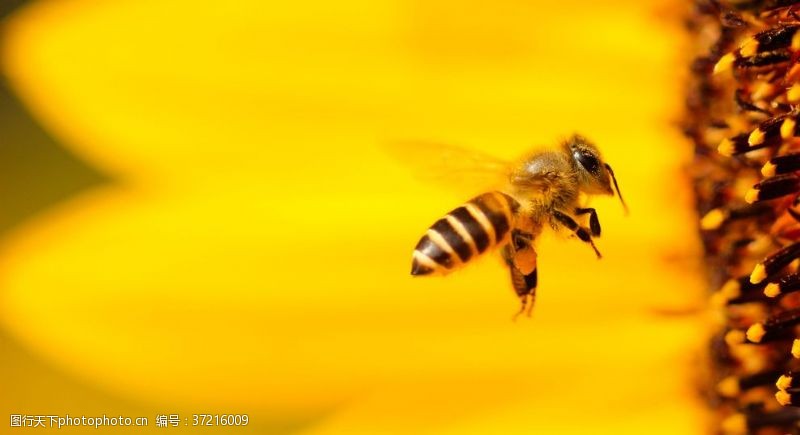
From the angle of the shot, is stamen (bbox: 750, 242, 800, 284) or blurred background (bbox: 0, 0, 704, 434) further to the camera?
blurred background (bbox: 0, 0, 704, 434)

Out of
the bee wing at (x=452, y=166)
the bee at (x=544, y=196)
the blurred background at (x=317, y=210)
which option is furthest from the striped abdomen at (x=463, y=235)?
the blurred background at (x=317, y=210)

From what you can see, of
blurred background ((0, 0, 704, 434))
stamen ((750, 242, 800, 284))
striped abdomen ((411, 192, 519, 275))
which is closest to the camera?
striped abdomen ((411, 192, 519, 275))

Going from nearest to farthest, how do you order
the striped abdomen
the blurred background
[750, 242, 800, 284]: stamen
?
the striped abdomen < [750, 242, 800, 284]: stamen < the blurred background

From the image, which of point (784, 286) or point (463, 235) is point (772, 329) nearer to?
point (784, 286)

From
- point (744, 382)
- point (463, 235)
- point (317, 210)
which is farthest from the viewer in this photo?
point (317, 210)

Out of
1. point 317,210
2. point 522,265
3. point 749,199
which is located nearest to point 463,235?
point 522,265

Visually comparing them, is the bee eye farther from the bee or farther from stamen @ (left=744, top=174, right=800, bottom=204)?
stamen @ (left=744, top=174, right=800, bottom=204)

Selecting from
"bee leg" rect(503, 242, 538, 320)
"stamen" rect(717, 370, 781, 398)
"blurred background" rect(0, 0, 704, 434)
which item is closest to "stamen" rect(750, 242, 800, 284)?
"stamen" rect(717, 370, 781, 398)

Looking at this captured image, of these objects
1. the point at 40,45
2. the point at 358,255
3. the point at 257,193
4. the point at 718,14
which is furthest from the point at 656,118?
the point at 40,45
